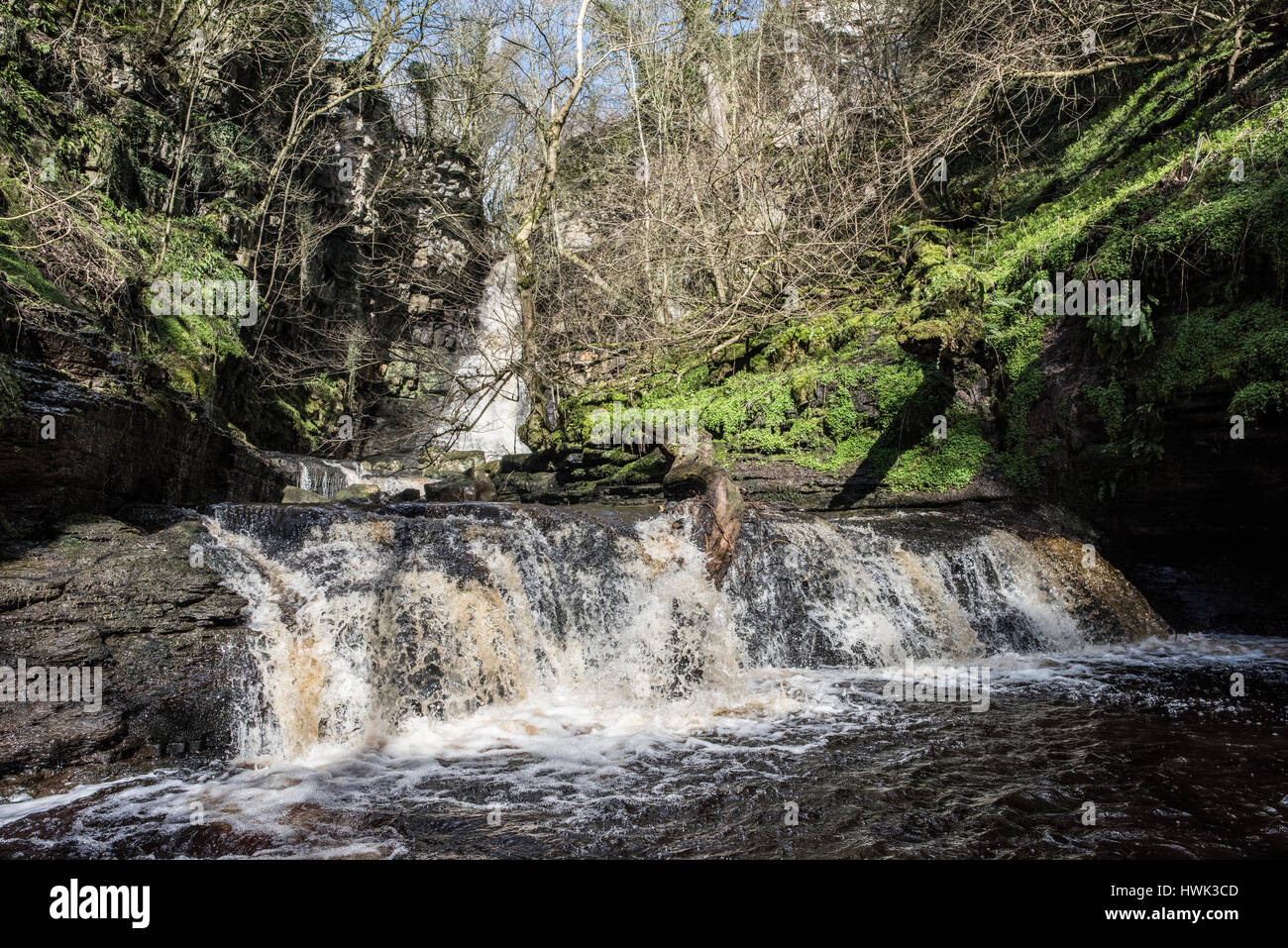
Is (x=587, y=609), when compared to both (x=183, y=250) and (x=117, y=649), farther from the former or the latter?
(x=183, y=250)

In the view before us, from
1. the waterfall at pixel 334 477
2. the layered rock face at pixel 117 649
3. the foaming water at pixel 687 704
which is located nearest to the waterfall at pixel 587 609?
the foaming water at pixel 687 704

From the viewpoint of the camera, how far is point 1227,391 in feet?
22.4

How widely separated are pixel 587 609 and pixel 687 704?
1.38 m

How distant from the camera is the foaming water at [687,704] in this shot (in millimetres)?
3355

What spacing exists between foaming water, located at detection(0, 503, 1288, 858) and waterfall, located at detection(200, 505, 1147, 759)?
0.03 meters

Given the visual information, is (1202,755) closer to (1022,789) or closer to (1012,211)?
A: (1022,789)

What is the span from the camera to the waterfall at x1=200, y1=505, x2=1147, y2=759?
5.23 metres

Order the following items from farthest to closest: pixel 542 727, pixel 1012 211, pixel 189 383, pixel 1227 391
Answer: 1. pixel 1012 211
2. pixel 189 383
3. pixel 1227 391
4. pixel 542 727

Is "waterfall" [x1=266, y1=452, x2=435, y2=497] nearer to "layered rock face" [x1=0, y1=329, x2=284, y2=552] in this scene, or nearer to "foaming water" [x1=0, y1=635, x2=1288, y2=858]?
"layered rock face" [x1=0, y1=329, x2=284, y2=552]

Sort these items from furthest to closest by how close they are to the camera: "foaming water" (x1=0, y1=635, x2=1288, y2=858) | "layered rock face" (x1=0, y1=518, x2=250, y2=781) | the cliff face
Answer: the cliff face < "layered rock face" (x1=0, y1=518, x2=250, y2=781) < "foaming water" (x1=0, y1=635, x2=1288, y2=858)

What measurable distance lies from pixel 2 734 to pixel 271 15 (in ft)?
46.1

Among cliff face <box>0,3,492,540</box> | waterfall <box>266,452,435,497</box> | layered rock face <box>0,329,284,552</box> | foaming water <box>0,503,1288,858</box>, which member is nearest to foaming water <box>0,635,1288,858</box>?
foaming water <box>0,503,1288,858</box>

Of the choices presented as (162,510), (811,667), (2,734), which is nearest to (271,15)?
(162,510)

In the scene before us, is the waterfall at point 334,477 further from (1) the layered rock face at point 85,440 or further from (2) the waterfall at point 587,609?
(2) the waterfall at point 587,609
